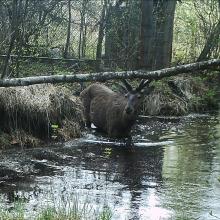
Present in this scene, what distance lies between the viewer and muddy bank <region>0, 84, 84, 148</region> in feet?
39.4

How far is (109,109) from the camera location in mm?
13820

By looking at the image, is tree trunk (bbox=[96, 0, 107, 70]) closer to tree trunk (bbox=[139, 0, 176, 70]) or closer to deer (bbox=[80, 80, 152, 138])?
tree trunk (bbox=[139, 0, 176, 70])

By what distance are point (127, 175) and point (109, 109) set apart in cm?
420

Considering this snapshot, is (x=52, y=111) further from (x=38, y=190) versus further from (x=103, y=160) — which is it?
(x=38, y=190)

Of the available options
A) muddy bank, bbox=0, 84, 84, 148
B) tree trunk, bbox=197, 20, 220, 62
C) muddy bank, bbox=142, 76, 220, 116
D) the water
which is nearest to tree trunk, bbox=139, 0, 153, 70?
muddy bank, bbox=142, 76, 220, 116

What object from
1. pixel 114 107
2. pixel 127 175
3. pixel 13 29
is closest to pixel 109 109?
pixel 114 107

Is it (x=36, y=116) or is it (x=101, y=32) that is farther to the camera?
(x=101, y=32)

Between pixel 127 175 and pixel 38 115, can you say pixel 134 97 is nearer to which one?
pixel 38 115

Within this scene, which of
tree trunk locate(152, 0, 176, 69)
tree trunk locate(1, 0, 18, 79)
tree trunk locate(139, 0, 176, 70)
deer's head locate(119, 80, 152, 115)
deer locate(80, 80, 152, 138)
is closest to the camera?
tree trunk locate(1, 0, 18, 79)

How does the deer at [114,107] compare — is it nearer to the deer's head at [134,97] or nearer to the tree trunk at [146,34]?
the deer's head at [134,97]

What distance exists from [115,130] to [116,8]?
30.1 feet

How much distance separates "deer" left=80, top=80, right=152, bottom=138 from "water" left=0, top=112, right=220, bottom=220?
0.36m

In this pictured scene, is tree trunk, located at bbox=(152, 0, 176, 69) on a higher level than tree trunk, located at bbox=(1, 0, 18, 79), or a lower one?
higher

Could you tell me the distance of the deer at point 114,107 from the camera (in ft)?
43.0
